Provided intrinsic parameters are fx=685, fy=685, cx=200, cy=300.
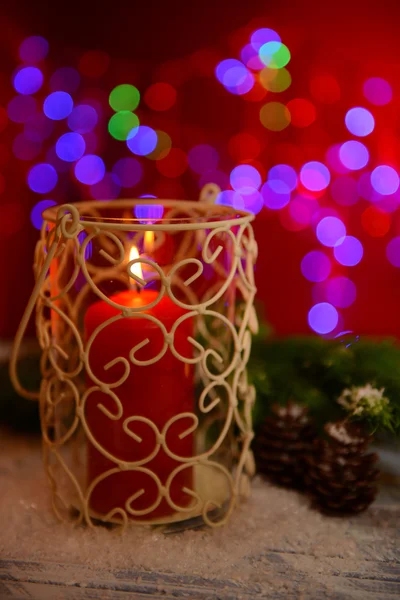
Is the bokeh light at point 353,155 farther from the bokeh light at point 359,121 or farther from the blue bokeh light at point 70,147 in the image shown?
the blue bokeh light at point 70,147

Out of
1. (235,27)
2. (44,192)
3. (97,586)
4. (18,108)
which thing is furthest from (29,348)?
(235,27)

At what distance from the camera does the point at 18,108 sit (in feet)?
4.51

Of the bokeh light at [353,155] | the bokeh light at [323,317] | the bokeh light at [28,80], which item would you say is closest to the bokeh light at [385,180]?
the bokeh light at [353,155]

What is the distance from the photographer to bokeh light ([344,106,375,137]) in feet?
4.23

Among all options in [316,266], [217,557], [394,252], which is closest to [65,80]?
[316,266]

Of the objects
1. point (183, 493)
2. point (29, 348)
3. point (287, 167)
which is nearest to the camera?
point (183, 493)

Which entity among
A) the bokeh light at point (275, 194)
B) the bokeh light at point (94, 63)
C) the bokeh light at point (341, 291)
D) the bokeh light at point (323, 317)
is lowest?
the bokeh light at point (323, 317)

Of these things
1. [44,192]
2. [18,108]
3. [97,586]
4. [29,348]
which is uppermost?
[18,108]

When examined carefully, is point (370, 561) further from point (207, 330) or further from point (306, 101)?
point (306, 101)

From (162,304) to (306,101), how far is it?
69cm

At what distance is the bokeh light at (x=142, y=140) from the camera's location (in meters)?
1.35

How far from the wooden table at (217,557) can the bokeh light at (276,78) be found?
78cm

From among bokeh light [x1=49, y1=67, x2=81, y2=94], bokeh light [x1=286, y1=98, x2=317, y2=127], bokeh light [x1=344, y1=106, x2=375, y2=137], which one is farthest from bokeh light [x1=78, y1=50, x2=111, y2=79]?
bokeh light [x1=344, y1=106, x2=375, y2=137]

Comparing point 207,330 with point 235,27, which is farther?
point 235,27
